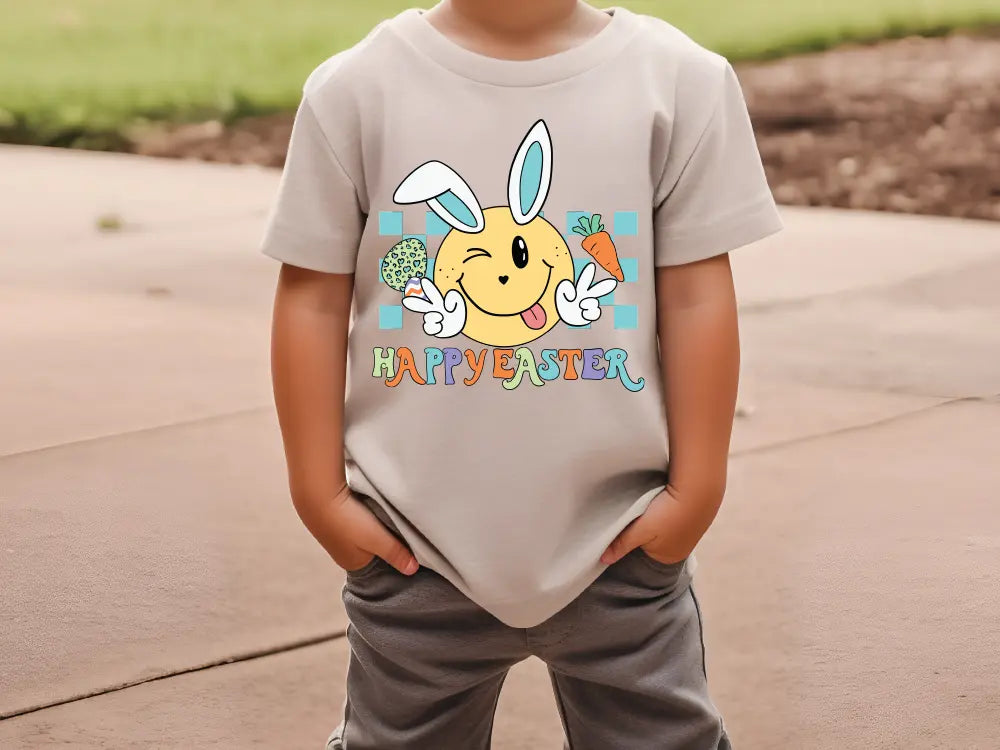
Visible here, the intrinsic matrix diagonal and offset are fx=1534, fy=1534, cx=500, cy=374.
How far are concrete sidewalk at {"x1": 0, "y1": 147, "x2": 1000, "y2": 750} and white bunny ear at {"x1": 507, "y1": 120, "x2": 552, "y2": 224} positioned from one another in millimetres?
986

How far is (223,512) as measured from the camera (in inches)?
120

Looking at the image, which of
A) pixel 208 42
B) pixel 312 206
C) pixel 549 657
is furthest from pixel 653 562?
pixel 208 42

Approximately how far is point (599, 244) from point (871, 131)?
709 centimetres

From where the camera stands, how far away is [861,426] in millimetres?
3619

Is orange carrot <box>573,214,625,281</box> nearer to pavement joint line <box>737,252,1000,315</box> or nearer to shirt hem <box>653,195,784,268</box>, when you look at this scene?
shirt hem <box>653,195,784,268</box>

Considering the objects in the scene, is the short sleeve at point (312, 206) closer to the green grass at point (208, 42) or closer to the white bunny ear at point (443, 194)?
the white bunny ear at point (443, 194)

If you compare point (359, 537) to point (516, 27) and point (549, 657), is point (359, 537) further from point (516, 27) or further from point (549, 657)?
point (516, 27)

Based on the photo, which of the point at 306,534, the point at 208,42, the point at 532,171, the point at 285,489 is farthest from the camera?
the point at 208,42

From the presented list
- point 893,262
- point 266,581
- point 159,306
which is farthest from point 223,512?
point 893,262

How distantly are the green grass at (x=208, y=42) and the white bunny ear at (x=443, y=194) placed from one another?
8.28m

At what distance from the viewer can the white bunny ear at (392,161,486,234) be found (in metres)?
1.55

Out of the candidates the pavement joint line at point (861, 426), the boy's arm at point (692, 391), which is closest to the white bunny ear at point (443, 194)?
the boy's arm at point (692, 391)

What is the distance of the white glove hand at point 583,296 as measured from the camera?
5.17 ft

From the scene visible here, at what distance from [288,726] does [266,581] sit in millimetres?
499
